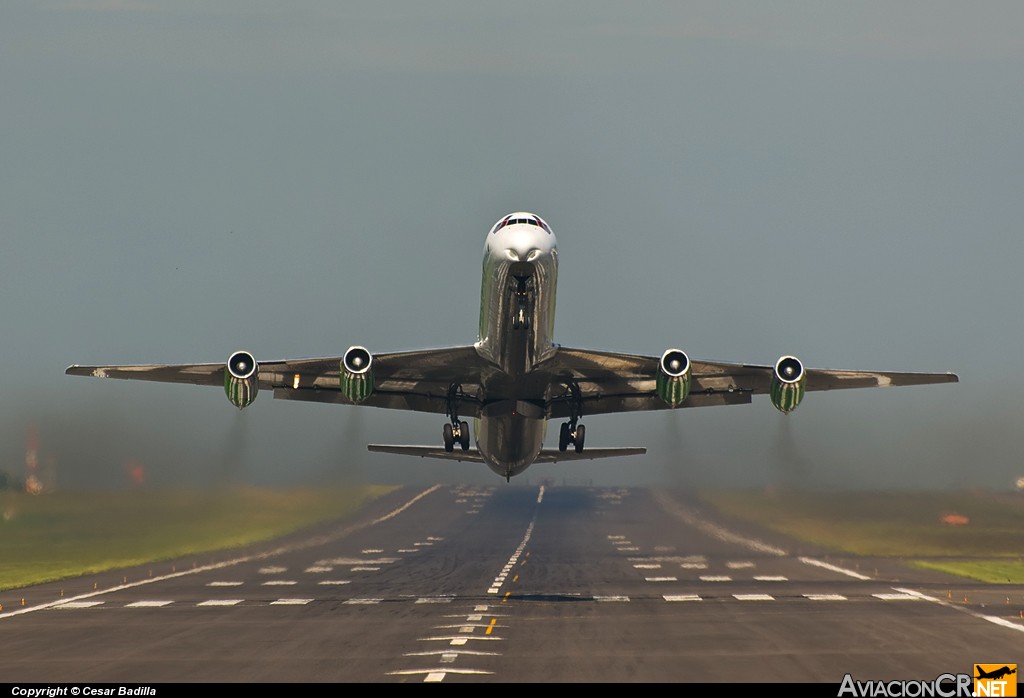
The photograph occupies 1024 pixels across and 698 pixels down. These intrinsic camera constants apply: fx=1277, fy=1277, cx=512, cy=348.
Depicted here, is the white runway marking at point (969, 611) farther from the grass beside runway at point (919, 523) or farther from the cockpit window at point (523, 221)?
the cockpit window at point (523, 221)

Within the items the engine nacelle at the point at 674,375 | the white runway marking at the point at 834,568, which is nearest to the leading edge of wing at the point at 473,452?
the engine nacelle at the point at 674,375

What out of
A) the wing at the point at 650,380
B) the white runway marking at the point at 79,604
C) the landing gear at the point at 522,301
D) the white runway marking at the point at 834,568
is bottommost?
the white runway marking at the point at 79,604

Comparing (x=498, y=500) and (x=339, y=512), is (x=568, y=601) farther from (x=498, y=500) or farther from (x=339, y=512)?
(x=498, y=500)

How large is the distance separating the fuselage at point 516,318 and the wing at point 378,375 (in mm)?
930

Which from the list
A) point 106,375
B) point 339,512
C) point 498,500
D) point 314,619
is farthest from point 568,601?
point 498,500

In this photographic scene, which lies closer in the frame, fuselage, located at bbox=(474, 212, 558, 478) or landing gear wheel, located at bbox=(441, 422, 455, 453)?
fuselage, located at bbox=(474, 212, 558, 478)

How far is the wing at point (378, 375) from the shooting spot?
1736 inches

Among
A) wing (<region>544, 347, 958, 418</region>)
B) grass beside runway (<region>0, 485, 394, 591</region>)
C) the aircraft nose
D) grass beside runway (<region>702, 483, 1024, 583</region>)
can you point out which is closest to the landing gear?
the aircraft nose

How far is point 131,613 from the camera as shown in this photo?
4725cm

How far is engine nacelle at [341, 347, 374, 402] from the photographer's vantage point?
42094mm

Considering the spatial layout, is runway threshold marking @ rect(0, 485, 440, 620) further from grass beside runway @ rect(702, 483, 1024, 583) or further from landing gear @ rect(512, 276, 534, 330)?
grass beside runway @ rect(702, 483, 1024, 583)

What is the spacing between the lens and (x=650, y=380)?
4850cm

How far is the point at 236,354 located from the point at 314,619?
982 cm

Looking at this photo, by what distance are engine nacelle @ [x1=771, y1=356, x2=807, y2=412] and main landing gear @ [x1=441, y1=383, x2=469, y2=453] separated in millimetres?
11983
